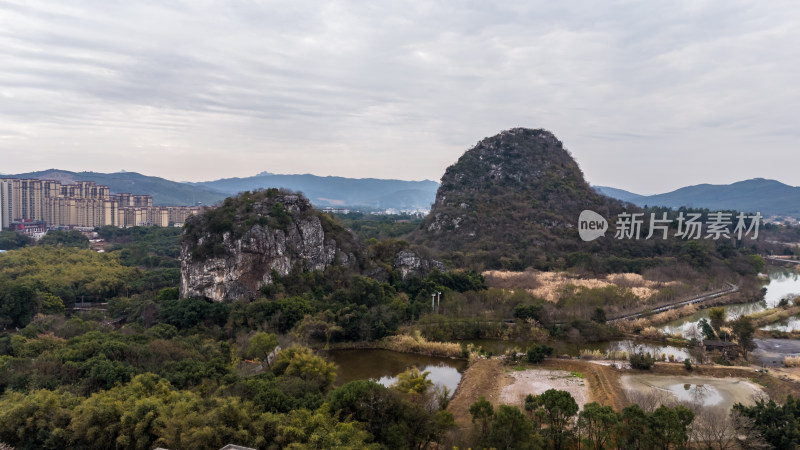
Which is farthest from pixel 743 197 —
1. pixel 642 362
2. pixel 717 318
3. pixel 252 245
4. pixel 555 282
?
pixel 252 245

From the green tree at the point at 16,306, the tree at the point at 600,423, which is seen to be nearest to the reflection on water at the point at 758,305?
the tree at the point at 600,423

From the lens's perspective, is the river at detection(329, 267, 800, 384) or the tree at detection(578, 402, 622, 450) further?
the river at detection(329, 267, 800, 384)

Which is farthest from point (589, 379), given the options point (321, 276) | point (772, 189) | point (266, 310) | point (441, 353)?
point (772, 189)

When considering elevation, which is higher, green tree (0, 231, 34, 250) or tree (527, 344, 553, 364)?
tree (527, 344, 553, 364)

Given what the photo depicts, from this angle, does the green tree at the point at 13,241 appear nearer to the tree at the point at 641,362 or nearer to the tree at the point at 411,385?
the tree at the point at 411,385

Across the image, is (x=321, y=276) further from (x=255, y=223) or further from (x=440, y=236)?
(x=440, y=236)

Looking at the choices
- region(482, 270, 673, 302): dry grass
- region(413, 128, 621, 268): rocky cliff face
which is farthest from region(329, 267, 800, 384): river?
region(413, 128, 621, 268): rocky cliff face

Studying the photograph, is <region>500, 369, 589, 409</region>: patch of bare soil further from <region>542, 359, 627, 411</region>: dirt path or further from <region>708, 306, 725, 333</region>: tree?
<region>708, 306, 725, 333</region>: tree
